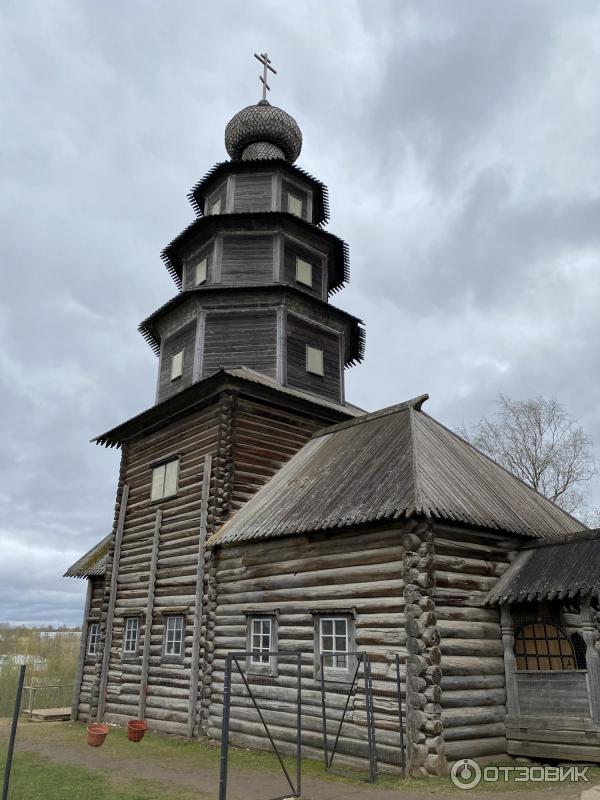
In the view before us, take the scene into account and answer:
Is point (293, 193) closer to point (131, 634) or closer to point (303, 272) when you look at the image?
point (303, 272)

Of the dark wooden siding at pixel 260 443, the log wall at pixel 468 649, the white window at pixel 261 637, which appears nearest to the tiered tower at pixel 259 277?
the dark wooden siding at pixel 260 443

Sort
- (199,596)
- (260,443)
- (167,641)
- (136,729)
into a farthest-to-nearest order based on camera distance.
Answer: (260,443) → (167,641) → (199,596) → (136,729)

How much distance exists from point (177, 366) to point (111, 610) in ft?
26.2

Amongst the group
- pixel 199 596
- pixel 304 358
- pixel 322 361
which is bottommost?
pixel 199 596

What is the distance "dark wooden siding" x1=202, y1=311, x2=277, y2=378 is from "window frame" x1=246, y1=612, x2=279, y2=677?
7.74 meters

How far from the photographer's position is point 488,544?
12.5 meters

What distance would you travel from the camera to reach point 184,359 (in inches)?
803

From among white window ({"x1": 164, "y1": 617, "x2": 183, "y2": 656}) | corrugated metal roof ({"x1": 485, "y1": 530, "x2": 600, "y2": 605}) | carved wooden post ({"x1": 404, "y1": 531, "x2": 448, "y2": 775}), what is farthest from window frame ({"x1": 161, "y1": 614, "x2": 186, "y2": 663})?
Result: corrugated metal roof ({"x1": 485, "y1": 530, "x2": 600, "y2": 605})

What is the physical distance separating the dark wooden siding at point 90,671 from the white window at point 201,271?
451 inches

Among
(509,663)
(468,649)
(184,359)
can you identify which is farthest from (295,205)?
(509,663)

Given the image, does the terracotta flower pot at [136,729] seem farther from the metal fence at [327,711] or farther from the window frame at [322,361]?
the window frame at [322,361]

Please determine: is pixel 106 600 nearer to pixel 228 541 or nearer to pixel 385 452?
pixel 228 541

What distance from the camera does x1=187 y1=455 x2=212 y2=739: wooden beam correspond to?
14.9m

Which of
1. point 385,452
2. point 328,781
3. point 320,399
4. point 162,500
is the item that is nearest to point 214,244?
point 320,399
